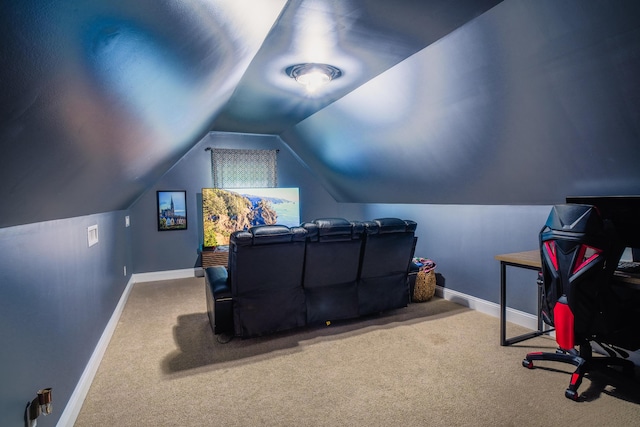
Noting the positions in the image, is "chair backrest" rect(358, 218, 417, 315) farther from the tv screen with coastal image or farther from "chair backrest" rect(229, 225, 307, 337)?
the tv screen with coastal image

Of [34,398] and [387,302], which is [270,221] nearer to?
[387,302]

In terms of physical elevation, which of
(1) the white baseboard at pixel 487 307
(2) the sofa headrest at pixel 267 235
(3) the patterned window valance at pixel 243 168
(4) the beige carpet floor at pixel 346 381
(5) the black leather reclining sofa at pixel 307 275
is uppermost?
(3) the patterned window valance at pixel 243 168

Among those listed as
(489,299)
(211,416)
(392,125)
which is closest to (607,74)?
(392,125)

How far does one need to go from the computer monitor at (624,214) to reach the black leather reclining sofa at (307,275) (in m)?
1.57

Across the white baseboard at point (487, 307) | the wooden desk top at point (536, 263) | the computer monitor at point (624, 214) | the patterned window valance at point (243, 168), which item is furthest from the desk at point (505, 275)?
the patterned window valance at point (243, 168)

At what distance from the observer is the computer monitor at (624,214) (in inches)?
97.6

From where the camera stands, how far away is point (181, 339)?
3264 mm

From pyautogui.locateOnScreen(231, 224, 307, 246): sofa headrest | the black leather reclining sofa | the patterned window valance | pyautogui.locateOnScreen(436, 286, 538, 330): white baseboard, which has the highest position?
the patterned window valance

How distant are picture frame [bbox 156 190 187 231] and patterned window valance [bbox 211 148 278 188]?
65cm

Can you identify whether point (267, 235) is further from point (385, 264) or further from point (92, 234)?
point (92, 234)

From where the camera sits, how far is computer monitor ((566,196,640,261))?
2479 mm

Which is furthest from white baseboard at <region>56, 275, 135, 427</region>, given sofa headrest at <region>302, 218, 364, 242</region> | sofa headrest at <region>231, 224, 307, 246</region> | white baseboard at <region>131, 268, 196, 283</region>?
white baseboard at <region>131, 268, 196, 283</region>

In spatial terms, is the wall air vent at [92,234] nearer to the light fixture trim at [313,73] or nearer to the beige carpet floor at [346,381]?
the beige carpet floor at [346,381]

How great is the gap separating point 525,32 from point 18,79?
8.10ft
